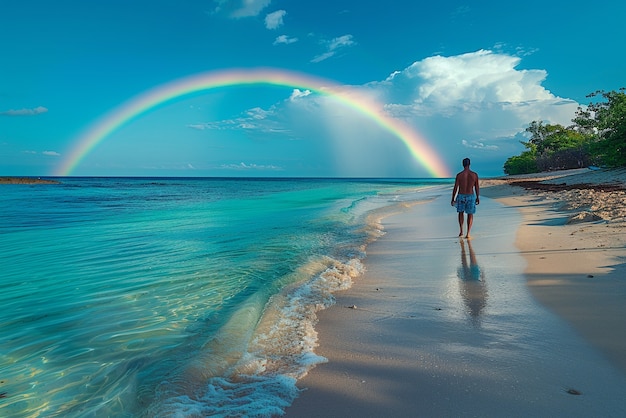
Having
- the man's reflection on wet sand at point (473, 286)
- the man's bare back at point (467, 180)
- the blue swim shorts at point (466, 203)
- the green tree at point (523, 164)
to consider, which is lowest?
the man's reflection on wet sand at point (473, 286)

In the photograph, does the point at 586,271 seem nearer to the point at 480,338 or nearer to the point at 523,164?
the point at 480,338

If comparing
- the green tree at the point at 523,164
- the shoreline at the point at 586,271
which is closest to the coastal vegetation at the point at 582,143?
the green tree at the point at 523,164

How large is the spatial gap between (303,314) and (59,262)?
8.18 metres

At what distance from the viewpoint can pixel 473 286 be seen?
5.98 meters

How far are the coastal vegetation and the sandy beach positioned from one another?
28.2 m

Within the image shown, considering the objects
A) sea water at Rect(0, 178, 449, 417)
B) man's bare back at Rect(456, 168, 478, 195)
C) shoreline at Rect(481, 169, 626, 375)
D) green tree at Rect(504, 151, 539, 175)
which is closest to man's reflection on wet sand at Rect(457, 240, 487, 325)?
shoreline at Rect(481, 169, 626, 375)

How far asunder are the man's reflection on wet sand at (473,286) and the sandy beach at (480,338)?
0.02 m

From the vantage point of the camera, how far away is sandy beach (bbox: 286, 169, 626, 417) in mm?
2811

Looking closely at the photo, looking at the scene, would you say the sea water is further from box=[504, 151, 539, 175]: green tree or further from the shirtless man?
box=[504, 151, 539, 175]: green tree

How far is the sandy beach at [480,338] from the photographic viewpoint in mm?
2811

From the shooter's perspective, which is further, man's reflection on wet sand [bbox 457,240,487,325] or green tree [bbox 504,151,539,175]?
green tree [bbox 504,151,539,175]

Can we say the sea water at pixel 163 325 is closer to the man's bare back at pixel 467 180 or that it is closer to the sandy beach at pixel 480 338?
the sandy beach at pixel 480 338

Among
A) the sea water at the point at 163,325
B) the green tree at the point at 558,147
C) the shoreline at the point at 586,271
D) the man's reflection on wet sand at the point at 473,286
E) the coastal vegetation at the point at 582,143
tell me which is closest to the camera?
the sea water at the point at 163,325

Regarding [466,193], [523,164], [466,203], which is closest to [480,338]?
[466,203]
